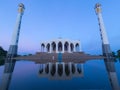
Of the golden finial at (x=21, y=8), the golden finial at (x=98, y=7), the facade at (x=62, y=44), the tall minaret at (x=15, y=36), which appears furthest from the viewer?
the facade at (x=62, y=44)

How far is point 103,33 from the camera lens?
2809cm

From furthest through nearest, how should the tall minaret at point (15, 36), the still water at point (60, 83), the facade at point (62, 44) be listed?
the facade at point (62, 44), the tall minaret at point (15, 36), the still water at point (60, 83)

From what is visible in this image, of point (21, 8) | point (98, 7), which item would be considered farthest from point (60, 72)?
point (21, 8)

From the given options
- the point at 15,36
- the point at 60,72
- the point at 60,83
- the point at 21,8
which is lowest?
the point at 60,83

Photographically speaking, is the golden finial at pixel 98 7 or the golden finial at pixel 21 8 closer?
the golden finial at pixel 98 7

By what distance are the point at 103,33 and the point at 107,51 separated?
16.4 ft

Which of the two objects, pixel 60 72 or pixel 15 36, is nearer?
pixel 60 72

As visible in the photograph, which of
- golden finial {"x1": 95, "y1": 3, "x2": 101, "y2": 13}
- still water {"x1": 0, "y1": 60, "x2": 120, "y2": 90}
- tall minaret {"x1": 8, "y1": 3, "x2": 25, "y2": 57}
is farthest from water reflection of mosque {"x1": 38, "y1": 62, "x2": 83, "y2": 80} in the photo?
golden finial {"x1": 95, "y1": 3, "x2": 101, "y2": 13}

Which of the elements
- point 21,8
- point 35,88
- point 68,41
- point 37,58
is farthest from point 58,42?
point 35,88

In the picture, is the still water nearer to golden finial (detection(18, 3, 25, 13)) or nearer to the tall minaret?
the tall minaret

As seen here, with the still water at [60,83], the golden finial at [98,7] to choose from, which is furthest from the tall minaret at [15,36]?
the golden finial at [98,7]

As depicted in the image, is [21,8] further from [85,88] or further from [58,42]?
[85,88]

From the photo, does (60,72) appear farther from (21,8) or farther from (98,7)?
(21,8)

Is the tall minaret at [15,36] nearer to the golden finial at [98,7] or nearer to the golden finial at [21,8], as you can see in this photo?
the golden finial at [21,8]
